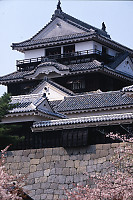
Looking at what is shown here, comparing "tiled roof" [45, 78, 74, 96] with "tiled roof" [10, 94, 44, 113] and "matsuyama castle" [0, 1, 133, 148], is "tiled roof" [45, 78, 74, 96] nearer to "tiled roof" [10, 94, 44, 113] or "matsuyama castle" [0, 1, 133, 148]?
"matsuyama castle" [0, 1, 133, 148]

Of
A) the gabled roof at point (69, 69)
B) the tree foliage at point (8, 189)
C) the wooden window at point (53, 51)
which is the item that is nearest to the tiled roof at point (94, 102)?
the gabled roof at point (69, 69)

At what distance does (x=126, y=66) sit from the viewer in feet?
120

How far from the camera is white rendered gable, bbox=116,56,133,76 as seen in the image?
35444 mm

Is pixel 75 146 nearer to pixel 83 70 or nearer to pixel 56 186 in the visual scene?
pixel 56 186

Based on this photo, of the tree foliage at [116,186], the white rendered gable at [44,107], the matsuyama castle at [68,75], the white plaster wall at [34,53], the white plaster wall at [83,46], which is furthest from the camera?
the white plaster wall at [34,53]

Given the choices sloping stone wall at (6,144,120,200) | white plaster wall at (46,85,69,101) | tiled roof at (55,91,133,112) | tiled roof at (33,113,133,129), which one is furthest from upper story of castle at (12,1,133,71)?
sloping stone wall at (6,144,120,200)

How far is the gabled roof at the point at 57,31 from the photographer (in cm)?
3475

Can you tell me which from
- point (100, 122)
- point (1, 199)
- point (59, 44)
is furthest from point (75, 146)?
point (59, 44)

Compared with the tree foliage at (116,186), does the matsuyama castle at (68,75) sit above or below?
above

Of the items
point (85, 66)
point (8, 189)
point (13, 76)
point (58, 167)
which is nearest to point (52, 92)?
point (85, 66)

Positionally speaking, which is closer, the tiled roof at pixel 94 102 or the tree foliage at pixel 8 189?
the tree foliage at pixel 8 189

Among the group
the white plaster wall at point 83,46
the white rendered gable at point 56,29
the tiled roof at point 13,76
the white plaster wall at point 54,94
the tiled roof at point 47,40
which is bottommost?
the white plaster wall at point 54,94

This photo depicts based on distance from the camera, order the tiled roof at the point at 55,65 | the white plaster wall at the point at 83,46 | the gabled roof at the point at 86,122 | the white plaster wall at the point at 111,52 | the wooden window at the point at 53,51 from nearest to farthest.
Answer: the gabled roof at the point at 86,122
the tiled roof at the point at 55,65
the white plaster wall at the point at 83,46
the wooden window at the point at 53,51
the white plaster wall at the point at 111,52

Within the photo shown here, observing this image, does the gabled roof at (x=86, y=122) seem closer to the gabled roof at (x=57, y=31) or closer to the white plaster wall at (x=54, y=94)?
the white plaster wall at (x=54, y=94)
